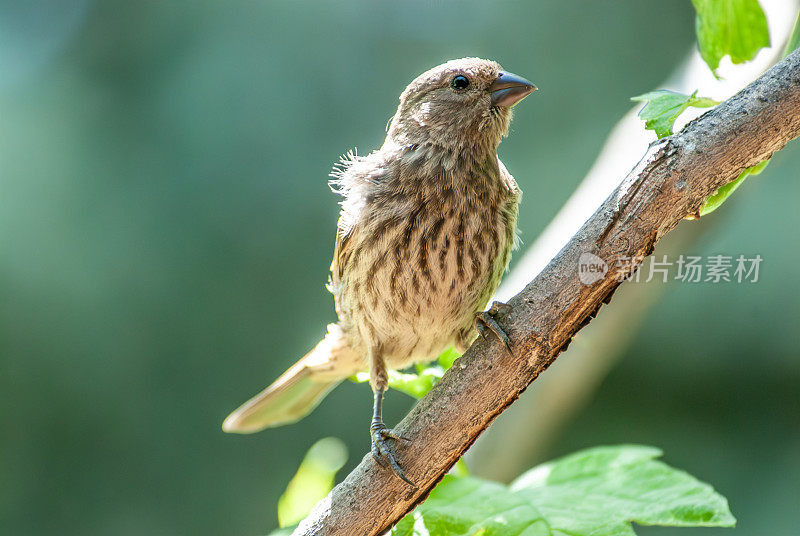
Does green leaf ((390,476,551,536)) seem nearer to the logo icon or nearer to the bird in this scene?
the bird

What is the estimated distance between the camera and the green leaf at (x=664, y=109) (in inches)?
62.6

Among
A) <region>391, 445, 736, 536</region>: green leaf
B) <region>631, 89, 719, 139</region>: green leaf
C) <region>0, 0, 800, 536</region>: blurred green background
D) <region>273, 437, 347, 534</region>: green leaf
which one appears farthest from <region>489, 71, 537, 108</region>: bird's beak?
<region>0, 0, 800, 536</region>: blurred green background

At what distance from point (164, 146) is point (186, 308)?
1.05 m

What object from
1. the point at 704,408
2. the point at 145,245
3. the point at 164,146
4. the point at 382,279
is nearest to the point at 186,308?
the point at 145,245

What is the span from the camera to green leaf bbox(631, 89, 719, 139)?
5.22 feet

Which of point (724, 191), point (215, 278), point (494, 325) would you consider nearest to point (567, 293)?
point (494, 325)

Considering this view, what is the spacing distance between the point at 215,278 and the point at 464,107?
275cm

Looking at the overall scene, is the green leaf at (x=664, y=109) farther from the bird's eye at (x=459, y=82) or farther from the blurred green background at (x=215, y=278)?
the blurred green background at (x=215, y=278)

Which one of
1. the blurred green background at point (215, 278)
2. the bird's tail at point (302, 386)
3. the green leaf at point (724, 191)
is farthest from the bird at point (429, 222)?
the blurred green background at point (215, 278)

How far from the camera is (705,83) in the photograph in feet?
9.73

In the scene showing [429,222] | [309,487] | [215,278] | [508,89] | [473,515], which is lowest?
[473,515]

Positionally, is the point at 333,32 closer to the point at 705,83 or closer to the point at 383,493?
the point at 705,83

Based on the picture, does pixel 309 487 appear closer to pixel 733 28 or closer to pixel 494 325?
pixel 494 325

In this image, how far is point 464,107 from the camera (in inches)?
91.4
